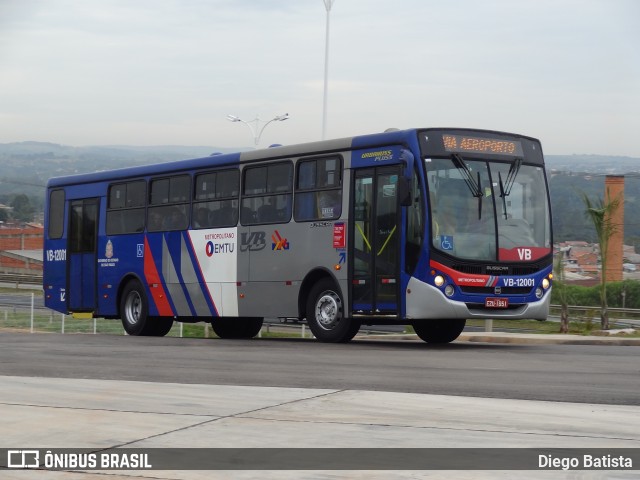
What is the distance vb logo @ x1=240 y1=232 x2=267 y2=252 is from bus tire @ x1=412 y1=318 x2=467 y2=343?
319 centimetres

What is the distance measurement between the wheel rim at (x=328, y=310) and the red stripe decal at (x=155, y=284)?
5.38 metres

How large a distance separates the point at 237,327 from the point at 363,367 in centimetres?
1183

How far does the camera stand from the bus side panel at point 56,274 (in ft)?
91.8

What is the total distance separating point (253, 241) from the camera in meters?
22.0

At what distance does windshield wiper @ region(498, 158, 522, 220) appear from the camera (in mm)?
18875

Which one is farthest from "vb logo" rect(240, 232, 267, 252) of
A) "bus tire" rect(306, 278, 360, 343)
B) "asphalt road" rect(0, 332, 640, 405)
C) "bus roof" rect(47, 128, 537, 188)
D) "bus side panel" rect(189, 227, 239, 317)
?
"asphalt road" rect(0, 332, 640, 405)

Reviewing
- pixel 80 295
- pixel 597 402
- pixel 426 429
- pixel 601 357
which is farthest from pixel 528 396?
pixel 80 295

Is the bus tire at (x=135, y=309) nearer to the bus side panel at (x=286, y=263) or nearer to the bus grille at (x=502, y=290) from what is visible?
the bus side panel at (x=286, y=263)

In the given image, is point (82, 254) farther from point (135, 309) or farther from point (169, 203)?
point (169, 203)

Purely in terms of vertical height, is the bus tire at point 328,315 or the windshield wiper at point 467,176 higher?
the windshield wiper at point 467,176

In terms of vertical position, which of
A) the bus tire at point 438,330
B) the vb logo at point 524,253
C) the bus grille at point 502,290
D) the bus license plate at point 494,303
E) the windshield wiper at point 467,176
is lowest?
the bus tire at point 438,330

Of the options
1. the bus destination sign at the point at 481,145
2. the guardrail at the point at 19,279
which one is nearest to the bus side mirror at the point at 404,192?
the bus destination sign at the point at 481,145

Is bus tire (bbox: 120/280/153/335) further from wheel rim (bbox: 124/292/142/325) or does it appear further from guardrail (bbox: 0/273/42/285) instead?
guardrail (bbox: 0/273/42/285)

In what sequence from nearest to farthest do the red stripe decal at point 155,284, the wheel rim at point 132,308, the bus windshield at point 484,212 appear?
the bus windshield at point 484,212, the red stripe decal at point 155,284, the wheel rim at point 132,308
